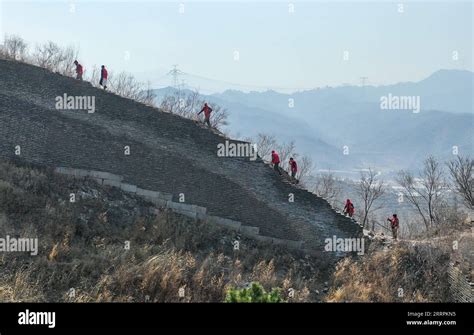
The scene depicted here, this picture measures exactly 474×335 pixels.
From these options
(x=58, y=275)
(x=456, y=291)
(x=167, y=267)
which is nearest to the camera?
(x=58, y=275)

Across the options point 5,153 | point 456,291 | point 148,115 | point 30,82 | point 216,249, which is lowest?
point 456,291

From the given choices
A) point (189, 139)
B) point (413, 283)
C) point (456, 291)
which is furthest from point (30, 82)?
point (456, 291)

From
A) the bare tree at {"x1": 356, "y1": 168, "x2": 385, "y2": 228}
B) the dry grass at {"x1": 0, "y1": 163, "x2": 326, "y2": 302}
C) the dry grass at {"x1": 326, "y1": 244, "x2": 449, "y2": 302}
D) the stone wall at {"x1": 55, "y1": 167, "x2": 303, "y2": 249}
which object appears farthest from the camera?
the bare tree at {"x1": 356, "y1": 168, "x2": 385, "y2": 228}

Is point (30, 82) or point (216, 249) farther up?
point (30, 82)

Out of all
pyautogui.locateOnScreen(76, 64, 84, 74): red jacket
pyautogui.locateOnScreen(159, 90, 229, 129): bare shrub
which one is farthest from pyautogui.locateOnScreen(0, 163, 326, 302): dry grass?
pyautogui.locateOnScreen(159, 90, 229, 129): bare shrub

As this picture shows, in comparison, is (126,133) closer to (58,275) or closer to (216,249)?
(216,249)

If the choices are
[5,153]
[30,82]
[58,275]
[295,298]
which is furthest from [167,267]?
[30,82]

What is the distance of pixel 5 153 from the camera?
43.1ft

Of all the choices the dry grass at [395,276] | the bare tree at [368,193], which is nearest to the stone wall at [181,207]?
the dry grass at [395,276]

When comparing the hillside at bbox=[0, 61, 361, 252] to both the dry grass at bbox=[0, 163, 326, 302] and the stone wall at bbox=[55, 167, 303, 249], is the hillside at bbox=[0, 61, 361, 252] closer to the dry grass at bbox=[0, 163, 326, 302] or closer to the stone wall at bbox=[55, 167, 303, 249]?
the stone wall at bbox=[55, 167, 303, 249]

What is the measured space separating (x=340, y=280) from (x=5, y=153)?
10.0 metres

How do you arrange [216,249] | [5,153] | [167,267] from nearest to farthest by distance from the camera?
[167,267]
[216,249]
[5,153]

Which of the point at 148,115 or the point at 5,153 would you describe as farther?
the point at 148,115

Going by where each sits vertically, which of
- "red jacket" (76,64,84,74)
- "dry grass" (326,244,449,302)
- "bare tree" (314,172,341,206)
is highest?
"red jacket" (76,64,84,74)
